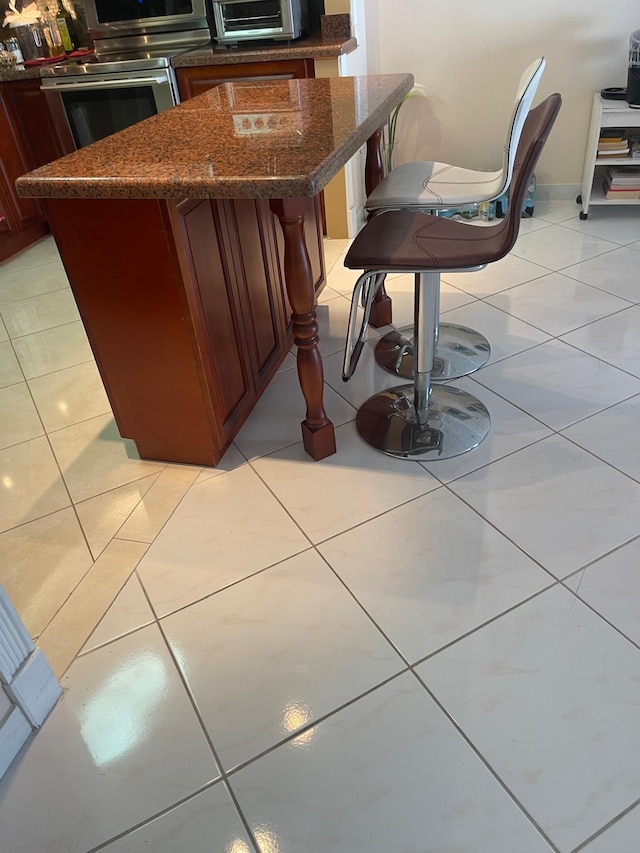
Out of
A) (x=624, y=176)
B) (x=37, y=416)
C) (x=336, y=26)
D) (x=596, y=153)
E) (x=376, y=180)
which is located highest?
(x=336, y=26)

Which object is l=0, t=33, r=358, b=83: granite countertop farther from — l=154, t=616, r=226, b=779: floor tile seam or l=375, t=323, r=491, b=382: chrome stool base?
l=154, t=616, r=226, b=779: floor tile seam

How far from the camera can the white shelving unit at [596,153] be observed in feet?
9.93

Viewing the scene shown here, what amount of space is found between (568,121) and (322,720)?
11.2 ft

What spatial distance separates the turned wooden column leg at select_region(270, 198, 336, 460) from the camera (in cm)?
156

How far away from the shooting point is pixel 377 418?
204cm

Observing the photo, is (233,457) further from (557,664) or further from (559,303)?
(559,303)

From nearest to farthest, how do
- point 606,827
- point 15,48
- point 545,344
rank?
point 606,827 → point 545,344 → point 15,48

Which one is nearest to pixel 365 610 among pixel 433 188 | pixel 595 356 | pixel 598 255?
pixel 433 188

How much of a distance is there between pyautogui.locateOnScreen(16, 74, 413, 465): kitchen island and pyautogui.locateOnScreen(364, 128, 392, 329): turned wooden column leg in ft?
0.69

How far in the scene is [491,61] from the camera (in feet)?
11.0

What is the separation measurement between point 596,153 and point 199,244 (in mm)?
2452

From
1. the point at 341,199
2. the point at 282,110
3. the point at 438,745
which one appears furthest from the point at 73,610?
the point at 341,199

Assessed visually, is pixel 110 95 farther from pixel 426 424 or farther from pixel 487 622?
pixel 487 622

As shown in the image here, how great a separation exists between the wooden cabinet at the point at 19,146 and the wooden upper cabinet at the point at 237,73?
0.96 metres
